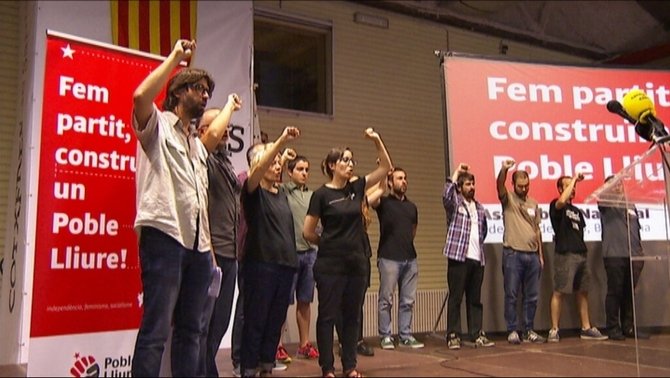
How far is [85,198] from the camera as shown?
3.20m

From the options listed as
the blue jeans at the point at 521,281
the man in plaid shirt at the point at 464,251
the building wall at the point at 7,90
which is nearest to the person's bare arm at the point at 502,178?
the man in plaid shirt at the point at 464,251

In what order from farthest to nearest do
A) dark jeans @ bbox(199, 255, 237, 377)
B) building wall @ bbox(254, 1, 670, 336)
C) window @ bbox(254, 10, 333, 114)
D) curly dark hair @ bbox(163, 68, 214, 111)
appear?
window @ bbox(254, 10, 333, 114) < building wall @ bbox(254, 1, 670, 336) < dark jeans @ bbox(199, 255, 237, 377) < curly dark hair @ bbox(163, 68, 214, 111)

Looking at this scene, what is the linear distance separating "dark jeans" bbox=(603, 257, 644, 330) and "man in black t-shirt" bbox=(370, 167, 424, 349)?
A: 1716 millimetres

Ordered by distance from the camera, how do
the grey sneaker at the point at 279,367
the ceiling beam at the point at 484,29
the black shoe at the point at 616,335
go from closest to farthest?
1. the grey sneaker at the point at 279,367
2. the black shoe at the point at 616,335
3. the ceiling beam at the point at 484,29

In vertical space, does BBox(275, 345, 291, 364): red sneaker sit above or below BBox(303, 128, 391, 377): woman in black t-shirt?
below

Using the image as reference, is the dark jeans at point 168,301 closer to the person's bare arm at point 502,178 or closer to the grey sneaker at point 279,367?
the grey sneaker at point 279,367

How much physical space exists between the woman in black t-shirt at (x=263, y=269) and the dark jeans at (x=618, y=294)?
130 inches

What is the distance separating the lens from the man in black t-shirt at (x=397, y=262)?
486 centimetres

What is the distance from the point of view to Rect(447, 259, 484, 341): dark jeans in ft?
16.2

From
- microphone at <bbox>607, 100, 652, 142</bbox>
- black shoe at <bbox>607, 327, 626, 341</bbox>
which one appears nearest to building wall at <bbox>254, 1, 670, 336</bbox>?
black shoe at <bbox>607, 327, 626, 341</bbox>

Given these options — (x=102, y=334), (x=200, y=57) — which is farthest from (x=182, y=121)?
(x=200, y=57)

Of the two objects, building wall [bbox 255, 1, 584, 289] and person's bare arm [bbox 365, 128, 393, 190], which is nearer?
person's bare arm [bbox 365, 128, 393, 190]

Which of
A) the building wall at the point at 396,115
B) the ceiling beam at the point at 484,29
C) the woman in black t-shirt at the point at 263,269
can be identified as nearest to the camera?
the woman in black t-shirt at the point at 263,269

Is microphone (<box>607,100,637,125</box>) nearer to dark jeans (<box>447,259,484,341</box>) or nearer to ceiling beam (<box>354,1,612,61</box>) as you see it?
dark jeans (<box>447,259,484,341</box>)
